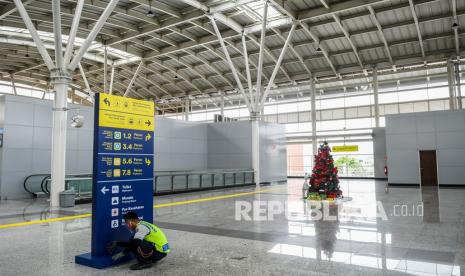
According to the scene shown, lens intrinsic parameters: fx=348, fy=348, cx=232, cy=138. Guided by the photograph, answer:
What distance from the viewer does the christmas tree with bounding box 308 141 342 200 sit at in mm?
14219

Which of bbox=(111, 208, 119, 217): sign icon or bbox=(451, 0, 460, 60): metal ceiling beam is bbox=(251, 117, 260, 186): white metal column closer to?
bbox=(451, 0, 460, 60): metal ceiling beam

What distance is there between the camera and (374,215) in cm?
1022

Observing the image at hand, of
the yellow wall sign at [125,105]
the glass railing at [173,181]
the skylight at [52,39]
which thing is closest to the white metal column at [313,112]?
the glass railing at [173,181]

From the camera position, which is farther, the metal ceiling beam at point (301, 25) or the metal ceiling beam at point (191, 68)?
the metal ceiling beam at point (191, 68)

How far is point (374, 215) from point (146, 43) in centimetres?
2394

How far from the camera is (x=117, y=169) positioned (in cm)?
589

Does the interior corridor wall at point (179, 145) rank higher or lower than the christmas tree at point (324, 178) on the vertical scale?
higher

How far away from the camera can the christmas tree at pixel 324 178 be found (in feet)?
46.6

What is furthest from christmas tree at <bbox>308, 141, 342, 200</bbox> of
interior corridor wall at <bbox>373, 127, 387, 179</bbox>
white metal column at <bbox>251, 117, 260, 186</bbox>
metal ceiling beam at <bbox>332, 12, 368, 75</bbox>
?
interior corridor wall at <bbox>373, 127, 387, 179</bbox>

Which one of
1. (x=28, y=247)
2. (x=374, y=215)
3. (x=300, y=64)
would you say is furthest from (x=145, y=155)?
(x=300, y=64)

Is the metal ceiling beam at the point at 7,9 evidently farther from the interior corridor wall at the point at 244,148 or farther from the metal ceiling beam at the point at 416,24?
the metal ceiling beam at the point at 416,24

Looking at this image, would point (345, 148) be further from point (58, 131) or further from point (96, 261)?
point (96, 261)

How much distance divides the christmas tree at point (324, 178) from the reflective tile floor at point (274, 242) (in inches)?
101

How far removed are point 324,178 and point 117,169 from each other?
1014 centimetres
